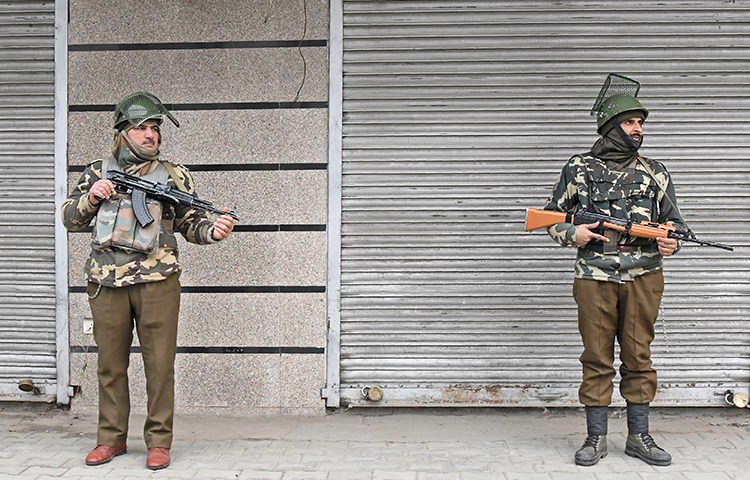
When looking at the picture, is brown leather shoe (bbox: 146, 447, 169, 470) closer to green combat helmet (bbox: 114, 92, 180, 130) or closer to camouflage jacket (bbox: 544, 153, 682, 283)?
green combat helmet (bbox: 114, 92, 180, 130)

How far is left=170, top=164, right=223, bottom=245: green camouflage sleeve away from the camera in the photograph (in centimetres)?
466

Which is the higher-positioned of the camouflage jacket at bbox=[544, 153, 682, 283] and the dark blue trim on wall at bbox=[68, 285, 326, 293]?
the camouflage jacket at bbox=[544, 153, 682, 283]

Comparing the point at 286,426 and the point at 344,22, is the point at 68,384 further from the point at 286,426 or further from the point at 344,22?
the point at 344,22

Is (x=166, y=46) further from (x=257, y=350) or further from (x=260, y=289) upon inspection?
(x=257, y=350)

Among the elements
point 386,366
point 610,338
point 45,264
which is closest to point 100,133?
point 45,264

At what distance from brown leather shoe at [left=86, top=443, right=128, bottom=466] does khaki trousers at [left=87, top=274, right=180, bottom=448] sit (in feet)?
0.13

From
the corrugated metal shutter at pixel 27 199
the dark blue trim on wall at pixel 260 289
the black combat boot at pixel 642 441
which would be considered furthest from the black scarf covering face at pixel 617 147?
the corrugated metal shutter at pixel 27 199

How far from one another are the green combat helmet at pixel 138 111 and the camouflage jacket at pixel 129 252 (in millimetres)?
337

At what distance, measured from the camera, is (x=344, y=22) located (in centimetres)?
562

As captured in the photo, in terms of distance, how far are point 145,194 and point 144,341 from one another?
2.98ft

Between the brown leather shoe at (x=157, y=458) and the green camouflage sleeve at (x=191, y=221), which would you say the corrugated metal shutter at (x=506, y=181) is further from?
the brown leather shoe at (x=157, y=458)

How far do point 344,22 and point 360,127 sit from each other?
2.58 ft

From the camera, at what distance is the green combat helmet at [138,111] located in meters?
4.51

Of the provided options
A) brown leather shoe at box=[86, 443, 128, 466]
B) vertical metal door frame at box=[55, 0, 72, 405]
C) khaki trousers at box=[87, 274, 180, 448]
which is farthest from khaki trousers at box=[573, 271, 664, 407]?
vertical metal door frame at box=[55, 0, 72, 405]
